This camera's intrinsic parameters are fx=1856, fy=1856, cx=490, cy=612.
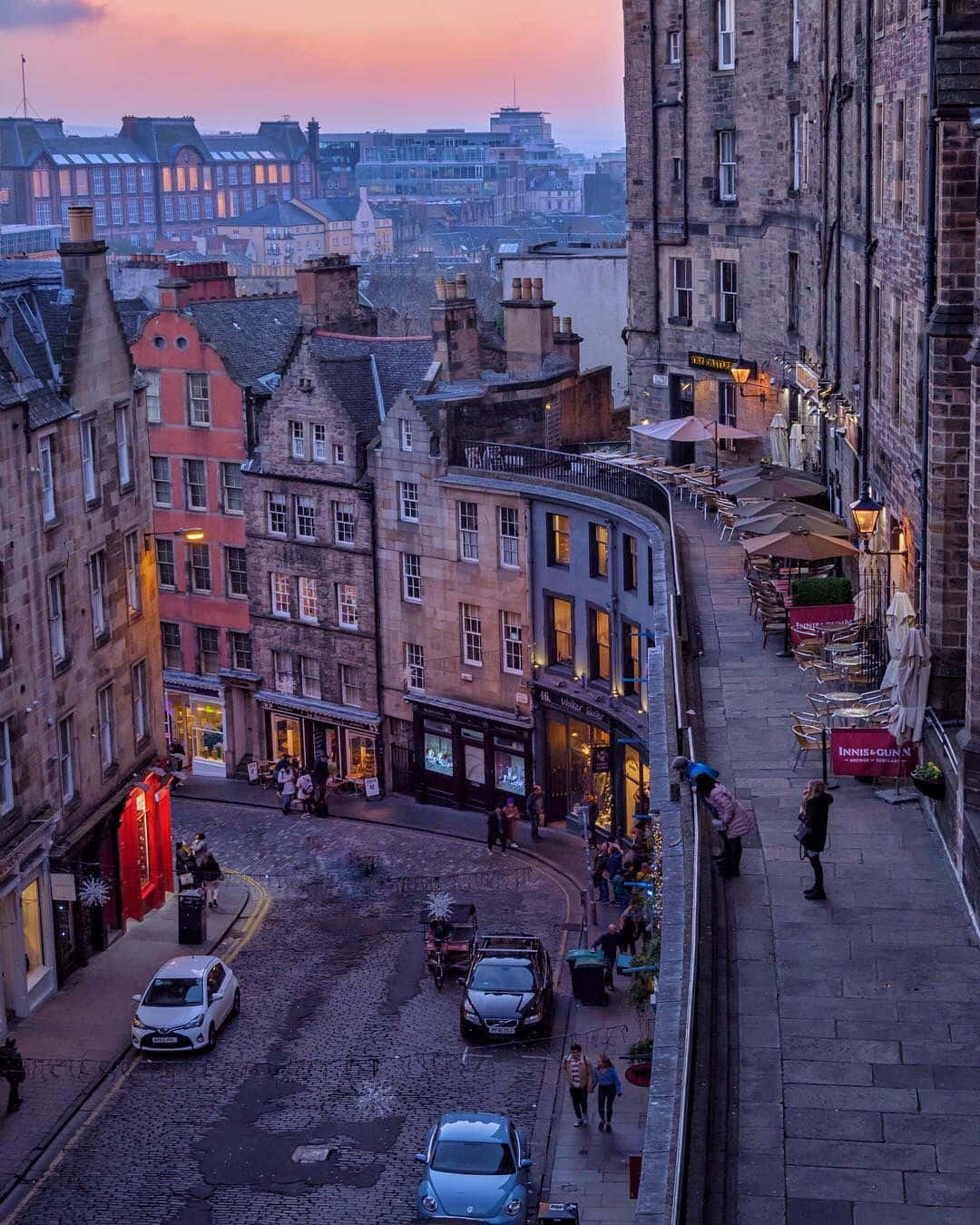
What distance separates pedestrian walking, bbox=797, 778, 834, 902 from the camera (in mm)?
21594

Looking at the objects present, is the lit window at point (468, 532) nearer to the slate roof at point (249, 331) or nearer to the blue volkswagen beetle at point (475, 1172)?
the slate roof at point (249, 331)

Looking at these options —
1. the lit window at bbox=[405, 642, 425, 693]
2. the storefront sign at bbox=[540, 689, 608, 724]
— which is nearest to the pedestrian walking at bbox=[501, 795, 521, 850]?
the storefront sign at bbox=[540, 689, 608, 724]

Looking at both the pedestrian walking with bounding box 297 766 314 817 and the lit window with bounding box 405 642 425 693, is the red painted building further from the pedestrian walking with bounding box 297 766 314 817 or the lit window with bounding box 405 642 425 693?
the lit window with bounding box 405 642 425 693

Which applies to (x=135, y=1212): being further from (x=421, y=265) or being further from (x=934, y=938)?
(x=421, y=265)

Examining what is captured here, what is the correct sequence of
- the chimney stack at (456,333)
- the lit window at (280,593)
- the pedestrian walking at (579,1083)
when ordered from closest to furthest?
1. the pedestrian walking at (579,1083)
2. the chimney stack at (456,333)
3. the lit window at (280,593)

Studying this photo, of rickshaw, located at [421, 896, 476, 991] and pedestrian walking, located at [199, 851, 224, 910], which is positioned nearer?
rickshaw, located at [421, 896, 476, 991]

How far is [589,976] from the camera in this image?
3516 cm

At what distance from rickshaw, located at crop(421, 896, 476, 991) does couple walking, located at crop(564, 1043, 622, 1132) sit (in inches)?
295

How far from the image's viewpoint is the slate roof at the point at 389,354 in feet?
180

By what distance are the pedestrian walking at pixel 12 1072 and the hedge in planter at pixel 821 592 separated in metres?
15.6

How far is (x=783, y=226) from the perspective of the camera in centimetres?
4788

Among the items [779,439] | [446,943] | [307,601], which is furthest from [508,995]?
[307,601]

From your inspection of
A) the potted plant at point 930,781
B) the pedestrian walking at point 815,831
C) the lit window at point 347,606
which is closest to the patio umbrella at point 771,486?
the potted plant at point 930,781

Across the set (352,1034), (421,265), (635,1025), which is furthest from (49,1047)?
(421,265)
